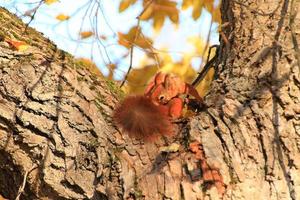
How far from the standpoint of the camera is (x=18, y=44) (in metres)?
1.83

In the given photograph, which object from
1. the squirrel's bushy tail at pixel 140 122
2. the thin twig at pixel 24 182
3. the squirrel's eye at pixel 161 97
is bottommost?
the thin twig at pixel 24 182

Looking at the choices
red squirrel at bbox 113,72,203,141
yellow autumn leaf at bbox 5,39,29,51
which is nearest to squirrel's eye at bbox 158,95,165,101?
red squirrel at bbox 113,72,203,141

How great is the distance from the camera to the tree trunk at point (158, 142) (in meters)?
1.53

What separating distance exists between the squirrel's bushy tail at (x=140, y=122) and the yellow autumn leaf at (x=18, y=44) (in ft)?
1.25

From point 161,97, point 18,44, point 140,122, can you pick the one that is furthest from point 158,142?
point 18,44

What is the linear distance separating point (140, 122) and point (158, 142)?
0.08 meters

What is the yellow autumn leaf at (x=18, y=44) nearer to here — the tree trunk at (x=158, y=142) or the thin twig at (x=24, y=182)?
the tree trunk at (x=158, y=142)

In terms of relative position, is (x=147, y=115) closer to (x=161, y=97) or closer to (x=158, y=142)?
(x=158, y=142)

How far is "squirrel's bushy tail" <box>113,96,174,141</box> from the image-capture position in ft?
5.49

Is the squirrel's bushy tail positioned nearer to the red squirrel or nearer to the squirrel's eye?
the red squirrel

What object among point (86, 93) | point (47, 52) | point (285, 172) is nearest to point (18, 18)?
point (47, 52)

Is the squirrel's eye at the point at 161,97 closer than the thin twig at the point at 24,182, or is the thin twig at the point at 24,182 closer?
the thin twig at the point at 24,182

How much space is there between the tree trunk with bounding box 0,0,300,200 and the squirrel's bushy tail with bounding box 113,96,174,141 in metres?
0.03

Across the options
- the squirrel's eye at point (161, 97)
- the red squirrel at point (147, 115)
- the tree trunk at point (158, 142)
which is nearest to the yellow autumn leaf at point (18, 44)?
the tree trunk at point (158, 142)
